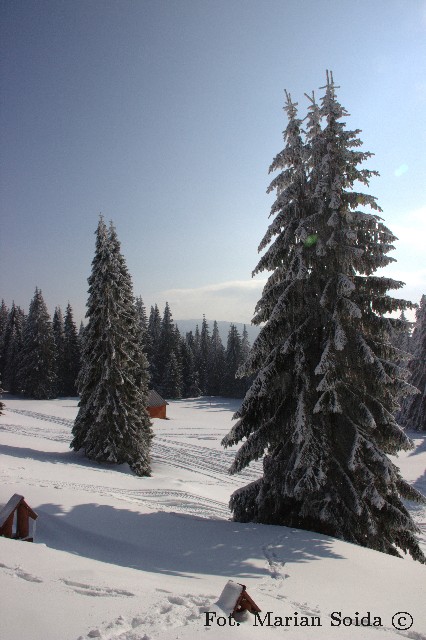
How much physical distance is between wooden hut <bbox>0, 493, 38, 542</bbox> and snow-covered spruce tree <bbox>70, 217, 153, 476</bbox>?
1571cm

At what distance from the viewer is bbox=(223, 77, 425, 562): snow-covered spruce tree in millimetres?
9906

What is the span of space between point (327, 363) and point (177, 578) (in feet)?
Result: 18.4

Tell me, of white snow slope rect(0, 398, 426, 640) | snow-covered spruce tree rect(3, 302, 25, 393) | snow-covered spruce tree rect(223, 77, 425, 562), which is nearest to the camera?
white snow slope rect(0, 398, 426, 640)

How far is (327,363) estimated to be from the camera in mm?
9750

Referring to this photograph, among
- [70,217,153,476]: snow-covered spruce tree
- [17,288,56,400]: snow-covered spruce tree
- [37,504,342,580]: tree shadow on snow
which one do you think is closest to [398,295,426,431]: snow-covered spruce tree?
[70,217,153,476]: snow-covered spruce tree

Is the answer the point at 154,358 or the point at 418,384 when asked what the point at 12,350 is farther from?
the point at 418,384

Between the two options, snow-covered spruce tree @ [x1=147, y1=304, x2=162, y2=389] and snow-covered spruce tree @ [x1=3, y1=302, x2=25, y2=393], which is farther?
snow-covered spruce tree @ [x1=147, y1=304, x2=162, y2=389]

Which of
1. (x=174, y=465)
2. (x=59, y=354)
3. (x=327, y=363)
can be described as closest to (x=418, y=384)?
(x=174, y=465)

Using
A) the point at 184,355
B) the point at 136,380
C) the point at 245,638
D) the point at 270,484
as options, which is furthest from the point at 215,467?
the point at 184,355

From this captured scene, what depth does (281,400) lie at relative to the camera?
11.0 m

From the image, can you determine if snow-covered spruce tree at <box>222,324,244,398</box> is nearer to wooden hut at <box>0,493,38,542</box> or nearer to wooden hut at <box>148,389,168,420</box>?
wooden hut at <box>148,389,168,420</box>

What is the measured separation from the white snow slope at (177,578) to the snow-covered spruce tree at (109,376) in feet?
27.0

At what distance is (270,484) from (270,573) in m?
3.71

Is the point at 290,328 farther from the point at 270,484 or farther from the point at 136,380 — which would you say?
the point at 136,380
